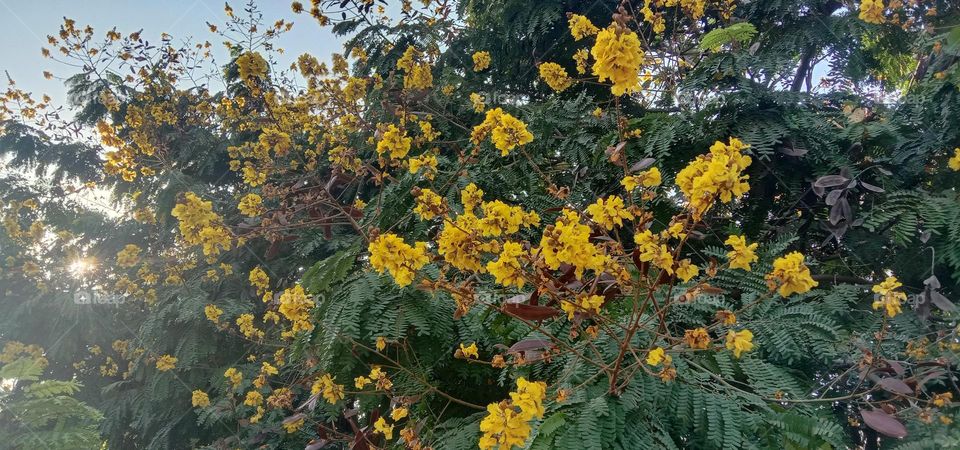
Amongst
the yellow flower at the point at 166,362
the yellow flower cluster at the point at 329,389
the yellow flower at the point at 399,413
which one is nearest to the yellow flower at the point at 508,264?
the yellow flower at the point at 399,413

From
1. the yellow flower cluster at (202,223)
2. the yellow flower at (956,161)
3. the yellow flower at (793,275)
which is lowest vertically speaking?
the yellow flower at (793,275)

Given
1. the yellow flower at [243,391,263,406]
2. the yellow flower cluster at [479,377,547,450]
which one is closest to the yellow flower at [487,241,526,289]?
the yellow flower cluster at [479,377,547,450]

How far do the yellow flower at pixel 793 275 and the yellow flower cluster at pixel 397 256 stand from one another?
2.87 feet

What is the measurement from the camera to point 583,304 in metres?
1.36

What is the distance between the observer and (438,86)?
3238mm

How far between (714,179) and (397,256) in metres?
0.81

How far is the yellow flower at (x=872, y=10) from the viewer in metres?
2.51

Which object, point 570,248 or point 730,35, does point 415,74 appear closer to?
point 730,35

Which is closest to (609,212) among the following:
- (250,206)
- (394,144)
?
(394,144)

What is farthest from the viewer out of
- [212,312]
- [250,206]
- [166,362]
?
[166,362]

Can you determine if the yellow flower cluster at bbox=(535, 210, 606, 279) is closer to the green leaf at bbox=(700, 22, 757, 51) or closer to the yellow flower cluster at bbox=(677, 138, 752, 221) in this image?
the yellow flower cluster at bbox=(677, 138, 752, 221)

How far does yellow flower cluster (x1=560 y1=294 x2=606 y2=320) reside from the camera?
1364 millimetres

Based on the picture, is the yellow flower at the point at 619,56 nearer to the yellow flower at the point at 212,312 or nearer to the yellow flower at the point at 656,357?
the yellow flower at the point at 656,357

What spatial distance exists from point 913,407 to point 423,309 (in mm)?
1544
